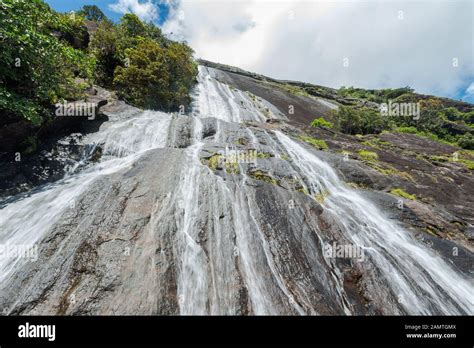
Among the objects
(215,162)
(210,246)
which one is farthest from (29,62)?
(210,246)

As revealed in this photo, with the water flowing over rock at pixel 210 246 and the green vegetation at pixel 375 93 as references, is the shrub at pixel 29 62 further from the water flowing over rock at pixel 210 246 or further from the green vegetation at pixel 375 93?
the green vegetation at pixel 375 93

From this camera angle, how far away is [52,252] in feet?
20.6

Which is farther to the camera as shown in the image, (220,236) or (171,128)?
(171,128)

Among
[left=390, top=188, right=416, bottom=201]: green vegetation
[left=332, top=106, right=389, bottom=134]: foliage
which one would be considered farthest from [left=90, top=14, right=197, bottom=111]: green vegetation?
[left=390, top=188, right=416, bottom=201]: green vegetation

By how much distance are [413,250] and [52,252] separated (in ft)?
38.1

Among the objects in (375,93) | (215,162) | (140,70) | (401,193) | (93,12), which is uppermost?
(93,12)

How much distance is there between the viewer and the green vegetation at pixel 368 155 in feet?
50.5

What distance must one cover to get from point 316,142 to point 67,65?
16.4m

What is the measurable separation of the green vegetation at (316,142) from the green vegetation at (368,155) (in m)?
2.41

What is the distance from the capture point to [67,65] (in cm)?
1296

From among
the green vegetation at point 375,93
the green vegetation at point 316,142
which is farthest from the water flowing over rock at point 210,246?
the green vegetation at point 375,93

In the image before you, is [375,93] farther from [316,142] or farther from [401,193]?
[401,193]

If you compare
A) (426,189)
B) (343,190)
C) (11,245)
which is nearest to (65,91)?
(11,245)

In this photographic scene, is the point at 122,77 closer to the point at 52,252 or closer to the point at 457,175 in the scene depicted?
the point at 52,252
